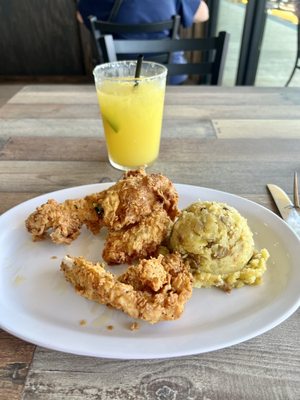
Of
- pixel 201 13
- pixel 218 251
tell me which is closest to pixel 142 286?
pixel 218 251

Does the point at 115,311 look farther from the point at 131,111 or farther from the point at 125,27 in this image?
the point at 125,27

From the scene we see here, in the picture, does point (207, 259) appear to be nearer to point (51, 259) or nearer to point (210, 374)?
point (210, 374)

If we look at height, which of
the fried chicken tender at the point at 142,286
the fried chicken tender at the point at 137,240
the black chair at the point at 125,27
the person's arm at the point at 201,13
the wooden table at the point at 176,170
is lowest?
the wooden table at the point at 176,170

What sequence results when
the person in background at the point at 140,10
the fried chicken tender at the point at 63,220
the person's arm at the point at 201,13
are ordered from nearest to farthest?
the fried chicken tender at the point at 63,220 < the person in background at the point at 140,10 < the person's arm at the point at 201,13

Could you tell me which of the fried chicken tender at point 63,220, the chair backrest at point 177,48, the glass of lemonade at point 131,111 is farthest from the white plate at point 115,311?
the chair backrest at point 177,48

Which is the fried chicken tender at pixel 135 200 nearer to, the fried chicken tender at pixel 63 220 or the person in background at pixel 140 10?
the fried chicken tender at pixel 63 220

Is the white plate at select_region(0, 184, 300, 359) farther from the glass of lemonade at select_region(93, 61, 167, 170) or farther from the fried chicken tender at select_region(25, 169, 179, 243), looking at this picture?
the glass of lemonade at select_region(93, 61, 167, 170)

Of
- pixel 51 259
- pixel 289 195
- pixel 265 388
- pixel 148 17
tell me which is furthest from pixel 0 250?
pixel 148 17

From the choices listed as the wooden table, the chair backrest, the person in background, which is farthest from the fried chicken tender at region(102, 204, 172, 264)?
the person in background
